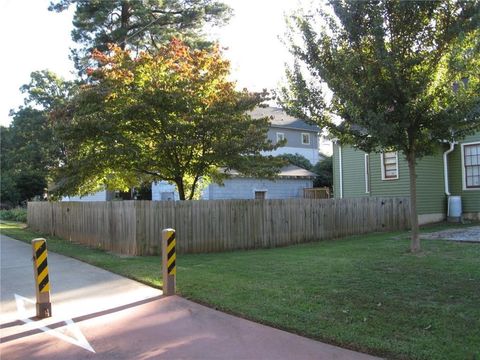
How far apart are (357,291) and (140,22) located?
23.3 meters

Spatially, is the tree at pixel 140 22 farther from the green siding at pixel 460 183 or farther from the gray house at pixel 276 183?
the green siding at pixel 460 183

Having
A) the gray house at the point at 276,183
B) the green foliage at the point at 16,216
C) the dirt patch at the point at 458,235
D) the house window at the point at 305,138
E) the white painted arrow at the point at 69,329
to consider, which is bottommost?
the white painted arrow at the point at 69,329

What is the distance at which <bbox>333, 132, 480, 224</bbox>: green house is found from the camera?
1939 centimetres

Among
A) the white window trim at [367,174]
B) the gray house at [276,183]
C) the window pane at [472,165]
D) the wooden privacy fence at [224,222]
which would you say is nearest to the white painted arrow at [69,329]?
the wooden privacy fence at [224,222]

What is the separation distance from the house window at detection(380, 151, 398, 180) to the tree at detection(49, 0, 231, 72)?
1233 centimetres

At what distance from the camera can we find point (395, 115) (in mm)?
10500

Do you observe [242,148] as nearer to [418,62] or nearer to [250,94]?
[250,94]

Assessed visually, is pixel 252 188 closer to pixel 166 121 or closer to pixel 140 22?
pixel 140 22

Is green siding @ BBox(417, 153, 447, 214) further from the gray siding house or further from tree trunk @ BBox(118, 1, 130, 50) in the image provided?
tree trunk @ BBox(118, 1, 130, 50)

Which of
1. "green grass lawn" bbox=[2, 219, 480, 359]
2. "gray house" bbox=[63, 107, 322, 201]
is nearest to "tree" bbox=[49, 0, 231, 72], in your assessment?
"gray house" bbox=[63, 107, 322, 201]

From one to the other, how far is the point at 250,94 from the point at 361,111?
19.5 feet

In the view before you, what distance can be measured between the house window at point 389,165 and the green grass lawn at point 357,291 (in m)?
7.61

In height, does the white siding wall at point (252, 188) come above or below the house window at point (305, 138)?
below

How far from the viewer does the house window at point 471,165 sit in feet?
63.1
